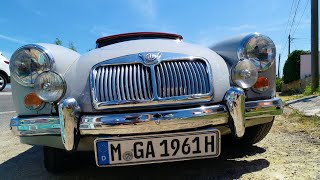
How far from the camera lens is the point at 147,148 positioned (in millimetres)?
2150

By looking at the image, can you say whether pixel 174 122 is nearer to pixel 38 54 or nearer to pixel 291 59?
pixel 38 54

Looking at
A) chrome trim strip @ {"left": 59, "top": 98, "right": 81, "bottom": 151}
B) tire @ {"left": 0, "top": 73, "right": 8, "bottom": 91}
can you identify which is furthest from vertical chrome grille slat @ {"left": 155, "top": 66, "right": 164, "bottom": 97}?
tire @ {"left": 0, "top": 73, "right": 8, "bottom": 91}

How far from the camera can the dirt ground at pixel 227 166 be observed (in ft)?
8.30

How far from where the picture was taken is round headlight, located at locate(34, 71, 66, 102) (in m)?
2.35

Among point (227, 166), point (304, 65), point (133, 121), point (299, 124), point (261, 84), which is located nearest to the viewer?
point (133, 121)

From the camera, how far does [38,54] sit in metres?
2.46

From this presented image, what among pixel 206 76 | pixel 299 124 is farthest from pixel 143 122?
pixel 299 124

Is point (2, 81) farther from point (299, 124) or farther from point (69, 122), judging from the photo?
point (69, 122)

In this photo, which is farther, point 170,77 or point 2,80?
point 2,80

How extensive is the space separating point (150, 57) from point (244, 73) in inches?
29.2

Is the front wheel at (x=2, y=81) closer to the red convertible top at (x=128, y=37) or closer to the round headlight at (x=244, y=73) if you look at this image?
the red convertible top at (x=128, y=37)

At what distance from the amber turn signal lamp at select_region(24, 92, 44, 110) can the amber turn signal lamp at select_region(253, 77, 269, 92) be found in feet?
5.47

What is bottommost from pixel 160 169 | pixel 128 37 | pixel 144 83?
pixel 160 169

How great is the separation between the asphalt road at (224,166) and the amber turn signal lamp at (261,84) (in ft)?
2.10
